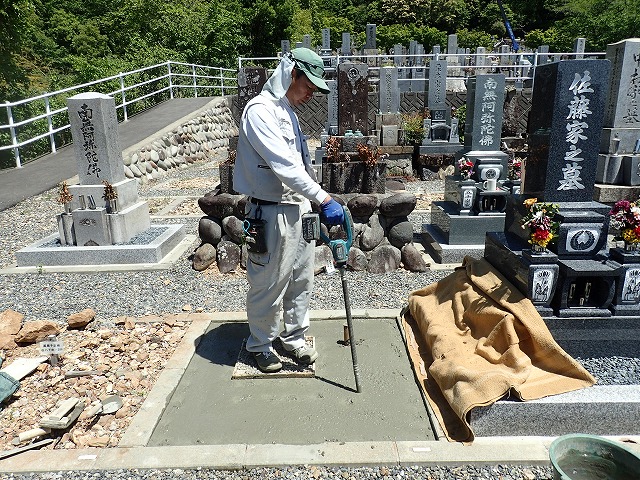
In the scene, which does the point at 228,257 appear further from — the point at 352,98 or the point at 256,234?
the point at 352,98

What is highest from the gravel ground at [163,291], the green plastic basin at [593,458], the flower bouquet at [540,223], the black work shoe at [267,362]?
the flower bouquet at [540,223]

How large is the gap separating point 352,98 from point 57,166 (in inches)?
253

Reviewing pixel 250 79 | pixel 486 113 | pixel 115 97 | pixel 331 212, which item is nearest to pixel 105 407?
pixel 331 212

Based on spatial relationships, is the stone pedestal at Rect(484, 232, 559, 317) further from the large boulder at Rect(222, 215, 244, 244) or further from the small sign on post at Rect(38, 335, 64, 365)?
the small sign on post at Rect(38, 335, 64, 365)

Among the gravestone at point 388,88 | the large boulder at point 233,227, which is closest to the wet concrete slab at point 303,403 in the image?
the large boulder at point 233,227

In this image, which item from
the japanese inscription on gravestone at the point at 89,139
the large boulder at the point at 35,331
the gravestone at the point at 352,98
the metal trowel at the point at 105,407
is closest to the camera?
the metal trowel at the point at 105,407

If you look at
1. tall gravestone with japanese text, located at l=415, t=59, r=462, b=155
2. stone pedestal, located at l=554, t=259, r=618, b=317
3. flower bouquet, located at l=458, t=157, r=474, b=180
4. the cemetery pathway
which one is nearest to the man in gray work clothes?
stone pedestal, located at l=554, t=259, r=618, b=317

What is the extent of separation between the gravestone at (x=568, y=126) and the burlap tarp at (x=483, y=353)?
826mm

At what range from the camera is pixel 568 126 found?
3.44m

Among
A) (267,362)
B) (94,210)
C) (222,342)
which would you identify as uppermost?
(94,210)

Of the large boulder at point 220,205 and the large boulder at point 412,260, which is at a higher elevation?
the large boulder at point 220,205

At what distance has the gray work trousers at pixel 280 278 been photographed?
3.07 meters

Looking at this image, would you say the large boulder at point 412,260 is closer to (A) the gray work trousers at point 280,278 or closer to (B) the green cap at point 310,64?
(A) the gray work trousers at point 280,278

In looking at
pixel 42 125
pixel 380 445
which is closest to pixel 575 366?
pixel 380 445
